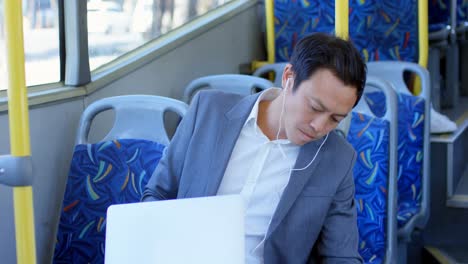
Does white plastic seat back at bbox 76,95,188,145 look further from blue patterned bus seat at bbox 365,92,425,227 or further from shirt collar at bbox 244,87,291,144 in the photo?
blue patterned bus seat at bbox 365,92,425,227

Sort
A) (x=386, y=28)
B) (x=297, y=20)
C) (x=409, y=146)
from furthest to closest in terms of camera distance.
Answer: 1. (x=297, y=20)
2. (x=386, y=28)
3. (x=409, y=146)

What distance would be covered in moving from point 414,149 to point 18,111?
224 cm

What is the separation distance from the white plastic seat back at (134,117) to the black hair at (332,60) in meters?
0.75

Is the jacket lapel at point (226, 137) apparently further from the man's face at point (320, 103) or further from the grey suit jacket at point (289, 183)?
the man's face at point (320, 103)

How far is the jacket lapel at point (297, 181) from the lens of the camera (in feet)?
5.29

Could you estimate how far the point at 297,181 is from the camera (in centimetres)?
163

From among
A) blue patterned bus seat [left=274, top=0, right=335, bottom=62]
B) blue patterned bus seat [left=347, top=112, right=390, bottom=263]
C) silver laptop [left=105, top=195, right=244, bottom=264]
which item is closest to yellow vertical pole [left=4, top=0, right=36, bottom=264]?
silver laptop [left=105, top=195, right=244, bottom=264]

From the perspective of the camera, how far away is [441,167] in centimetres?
358

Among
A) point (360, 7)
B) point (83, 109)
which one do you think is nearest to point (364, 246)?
point (83, 109)

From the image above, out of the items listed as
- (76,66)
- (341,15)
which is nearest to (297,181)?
(341,15)

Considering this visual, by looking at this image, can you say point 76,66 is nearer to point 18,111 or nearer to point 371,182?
point 371,182

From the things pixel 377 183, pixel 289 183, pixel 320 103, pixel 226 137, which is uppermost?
pixel 320 103

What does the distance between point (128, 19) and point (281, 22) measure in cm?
127

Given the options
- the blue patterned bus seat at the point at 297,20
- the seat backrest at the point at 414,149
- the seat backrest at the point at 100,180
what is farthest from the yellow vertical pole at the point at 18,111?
the blue patterned bus seat at the point at 297,20
